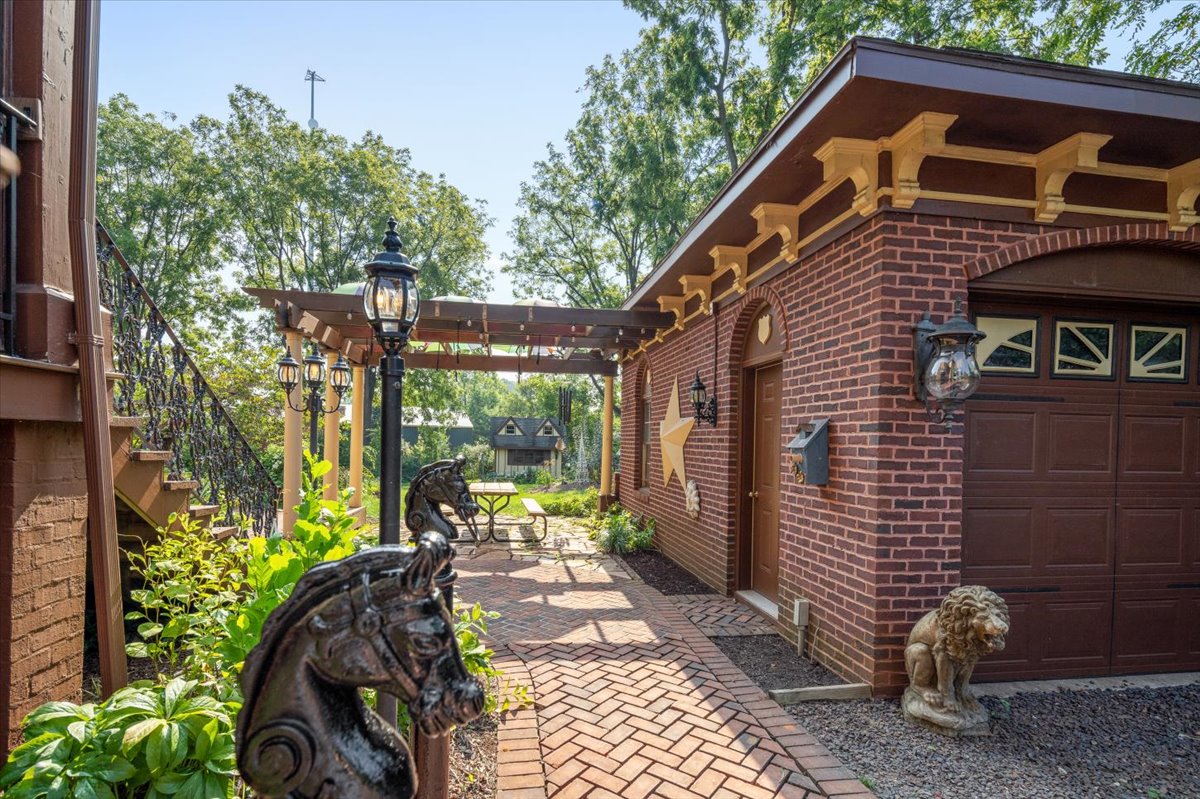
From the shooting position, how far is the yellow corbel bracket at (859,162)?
3.62m

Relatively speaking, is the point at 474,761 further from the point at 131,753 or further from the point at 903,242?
the point at 903,242

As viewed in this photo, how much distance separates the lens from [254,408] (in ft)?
42.8

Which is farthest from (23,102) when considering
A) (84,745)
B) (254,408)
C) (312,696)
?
(254,408)

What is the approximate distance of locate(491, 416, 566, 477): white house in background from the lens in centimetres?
3628

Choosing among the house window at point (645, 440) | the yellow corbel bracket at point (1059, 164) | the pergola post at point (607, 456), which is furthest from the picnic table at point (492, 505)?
the yellow corbel bracket at point (1059, 164)

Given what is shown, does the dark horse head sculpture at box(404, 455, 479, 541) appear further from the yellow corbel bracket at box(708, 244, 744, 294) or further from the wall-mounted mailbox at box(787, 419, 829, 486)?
the yellow corbel bracket at box(708, 244, 744, 294)

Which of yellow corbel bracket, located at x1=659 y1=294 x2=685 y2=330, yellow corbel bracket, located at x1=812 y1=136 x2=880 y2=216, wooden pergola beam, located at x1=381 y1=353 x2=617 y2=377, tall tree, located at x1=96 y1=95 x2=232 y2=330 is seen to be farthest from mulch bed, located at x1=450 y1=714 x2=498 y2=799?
tall tree, located at x1=96 y1=95 x2=232 y2=330

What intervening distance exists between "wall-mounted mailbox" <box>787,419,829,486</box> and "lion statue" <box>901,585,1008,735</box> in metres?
1.09

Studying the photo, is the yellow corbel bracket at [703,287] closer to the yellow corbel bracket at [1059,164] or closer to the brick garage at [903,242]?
the brick garage at [903,242]

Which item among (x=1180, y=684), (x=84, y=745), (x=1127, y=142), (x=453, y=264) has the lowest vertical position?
(x=1180, y=684)

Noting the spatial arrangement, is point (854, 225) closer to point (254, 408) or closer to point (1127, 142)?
point (1127, 142)

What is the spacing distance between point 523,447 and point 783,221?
3257cm

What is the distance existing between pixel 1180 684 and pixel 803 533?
2620mm

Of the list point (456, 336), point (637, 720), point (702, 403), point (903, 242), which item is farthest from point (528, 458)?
point (903, 242)
